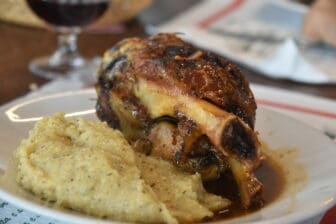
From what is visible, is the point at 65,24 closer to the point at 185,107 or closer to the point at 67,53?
the point at 67,53

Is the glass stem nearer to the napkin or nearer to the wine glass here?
the wine glass

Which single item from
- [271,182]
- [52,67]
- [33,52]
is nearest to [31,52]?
[33,52]

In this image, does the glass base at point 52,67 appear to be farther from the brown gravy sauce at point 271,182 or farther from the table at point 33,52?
the brown gravy sauce at point 271,182

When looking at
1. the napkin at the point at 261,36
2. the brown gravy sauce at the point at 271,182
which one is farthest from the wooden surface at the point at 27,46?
the brown gravy sauce at the point at 271,182

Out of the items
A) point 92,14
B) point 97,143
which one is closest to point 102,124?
point 97,143

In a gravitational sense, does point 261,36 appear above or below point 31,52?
below

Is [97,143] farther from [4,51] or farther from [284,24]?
[284,24]
